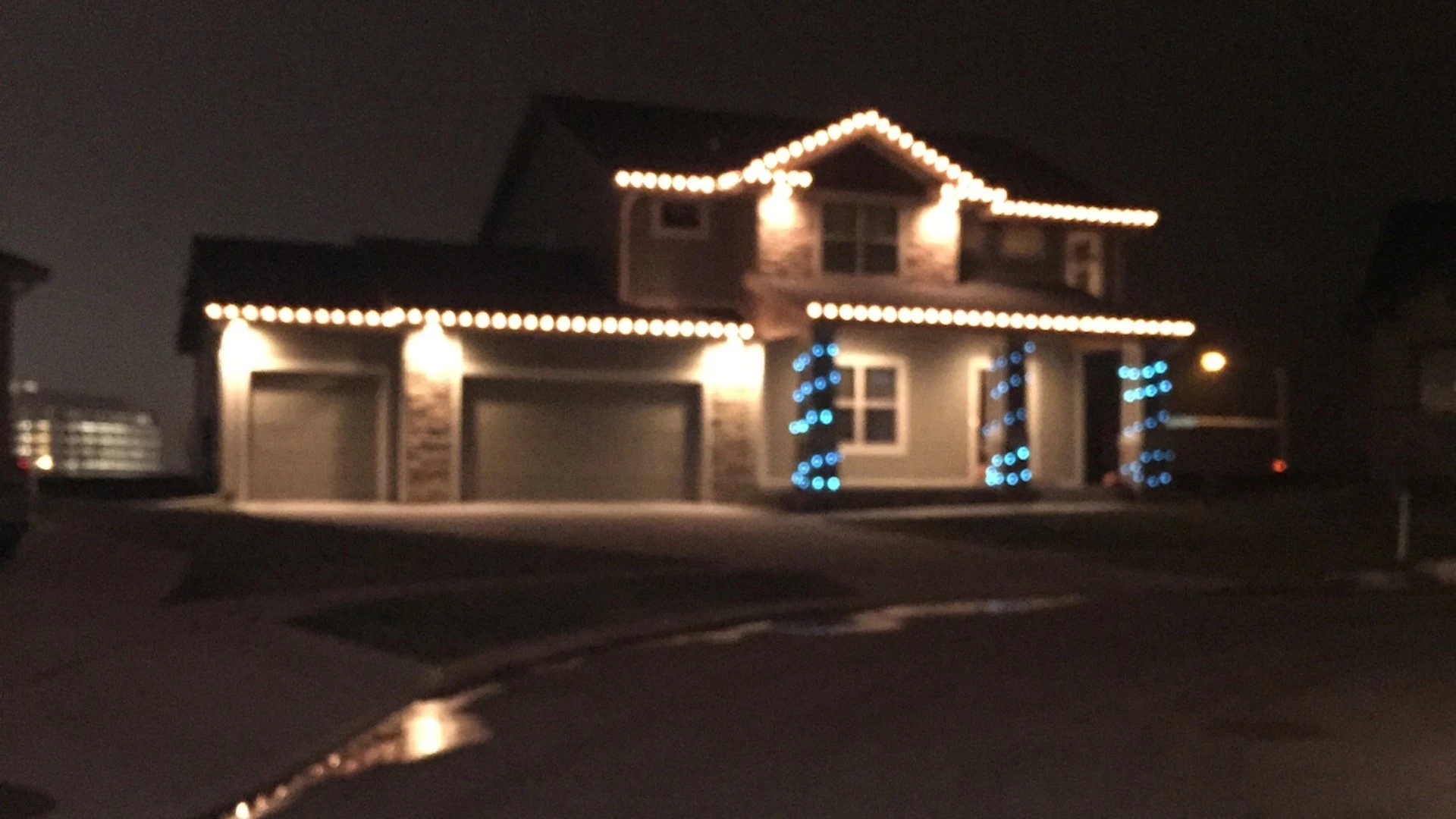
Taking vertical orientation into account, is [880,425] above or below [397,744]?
above

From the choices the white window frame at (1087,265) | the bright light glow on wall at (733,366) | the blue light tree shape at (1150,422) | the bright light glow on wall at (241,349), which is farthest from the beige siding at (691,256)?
the blue light tree shape at (1150,422)

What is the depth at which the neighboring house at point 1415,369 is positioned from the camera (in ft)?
105

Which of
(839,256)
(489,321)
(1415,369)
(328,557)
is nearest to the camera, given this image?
(328,557)

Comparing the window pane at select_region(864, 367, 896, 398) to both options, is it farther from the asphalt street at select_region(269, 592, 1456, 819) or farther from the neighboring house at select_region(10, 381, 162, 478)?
the neighboring house at select_region(10, 381, 162, 478)

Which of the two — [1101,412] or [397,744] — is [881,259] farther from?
[397,744]

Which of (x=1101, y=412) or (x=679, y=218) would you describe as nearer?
(x=679, y=218)

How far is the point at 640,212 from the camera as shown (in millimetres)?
27203

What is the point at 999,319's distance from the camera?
86.6 ft

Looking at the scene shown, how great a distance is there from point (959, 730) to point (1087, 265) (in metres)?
21.6

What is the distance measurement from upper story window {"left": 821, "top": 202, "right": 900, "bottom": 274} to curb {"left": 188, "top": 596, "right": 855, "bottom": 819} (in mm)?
12188

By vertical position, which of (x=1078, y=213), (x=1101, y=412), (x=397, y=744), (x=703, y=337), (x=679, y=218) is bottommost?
(x=397, y=744)

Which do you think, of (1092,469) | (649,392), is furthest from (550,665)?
(1092,469)

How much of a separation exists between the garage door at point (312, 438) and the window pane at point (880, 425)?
816 cm

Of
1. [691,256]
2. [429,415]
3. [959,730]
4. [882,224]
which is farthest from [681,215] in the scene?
[959,730]
